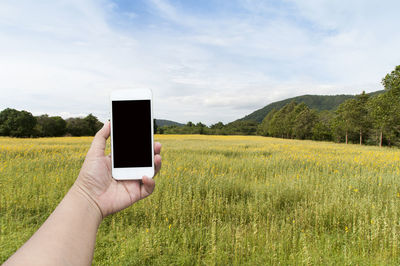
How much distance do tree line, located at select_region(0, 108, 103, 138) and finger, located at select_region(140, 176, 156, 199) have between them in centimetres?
4936

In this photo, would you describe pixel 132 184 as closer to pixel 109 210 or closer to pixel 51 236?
pixel 109 210

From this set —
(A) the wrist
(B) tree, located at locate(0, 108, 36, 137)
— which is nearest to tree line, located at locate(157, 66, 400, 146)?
(B) tree, located at locate(0, 108, 36, 137)

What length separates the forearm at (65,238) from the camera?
3.86 ft

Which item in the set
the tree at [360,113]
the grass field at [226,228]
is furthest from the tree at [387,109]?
the grass field at [226,228]

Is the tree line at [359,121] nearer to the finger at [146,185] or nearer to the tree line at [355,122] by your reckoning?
the tree line at [355,122]

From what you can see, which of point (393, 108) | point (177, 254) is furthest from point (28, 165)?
point (393, 108)

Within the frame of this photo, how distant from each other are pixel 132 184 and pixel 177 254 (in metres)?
1.56

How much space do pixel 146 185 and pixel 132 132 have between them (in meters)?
0.54

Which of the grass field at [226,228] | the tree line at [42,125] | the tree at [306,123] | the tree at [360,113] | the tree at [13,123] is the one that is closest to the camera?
the grass field at [226,228]

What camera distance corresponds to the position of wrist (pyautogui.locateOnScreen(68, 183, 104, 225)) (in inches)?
67.4

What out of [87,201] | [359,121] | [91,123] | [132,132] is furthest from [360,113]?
[91,123]

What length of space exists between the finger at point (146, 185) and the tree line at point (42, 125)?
49.4m

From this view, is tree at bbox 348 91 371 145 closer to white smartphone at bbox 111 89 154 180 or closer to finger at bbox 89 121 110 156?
white smartphone at bbox 111 89 154 180

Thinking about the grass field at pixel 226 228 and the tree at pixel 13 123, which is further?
the tree at pixel 13 123
